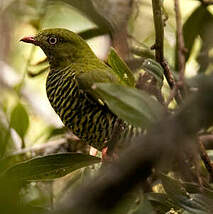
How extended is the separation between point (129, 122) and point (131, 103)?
0.05 m

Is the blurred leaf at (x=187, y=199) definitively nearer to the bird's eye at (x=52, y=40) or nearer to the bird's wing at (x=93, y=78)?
the bird's wing at (x=93, y=78)

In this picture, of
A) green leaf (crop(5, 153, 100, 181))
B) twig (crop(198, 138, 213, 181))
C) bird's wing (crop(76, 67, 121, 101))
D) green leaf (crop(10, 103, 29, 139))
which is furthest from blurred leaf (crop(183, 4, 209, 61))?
green leaf (crop(5, 153, 100, 181))

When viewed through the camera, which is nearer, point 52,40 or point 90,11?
point 52,40

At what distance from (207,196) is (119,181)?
98 cm

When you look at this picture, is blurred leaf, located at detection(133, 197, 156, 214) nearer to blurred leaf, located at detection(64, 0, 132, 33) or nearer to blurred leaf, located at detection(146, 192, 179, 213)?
blurred leaf, located at detection(146, 192, 179, 213)

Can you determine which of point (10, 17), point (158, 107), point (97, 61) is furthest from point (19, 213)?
point (10, 17)

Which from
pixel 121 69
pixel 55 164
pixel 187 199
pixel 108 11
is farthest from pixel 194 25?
pixel 187 199

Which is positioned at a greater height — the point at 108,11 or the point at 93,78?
the point at 108,11

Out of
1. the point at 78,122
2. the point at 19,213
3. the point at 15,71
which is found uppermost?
the point at 19,213

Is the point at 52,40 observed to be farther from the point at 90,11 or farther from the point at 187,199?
the point at 187,199

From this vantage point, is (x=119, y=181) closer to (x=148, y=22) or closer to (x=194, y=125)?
(x=194, y=125)

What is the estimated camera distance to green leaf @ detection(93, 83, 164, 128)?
3.98 feet

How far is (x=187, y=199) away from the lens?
1486 mm

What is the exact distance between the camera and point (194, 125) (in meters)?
0.67
